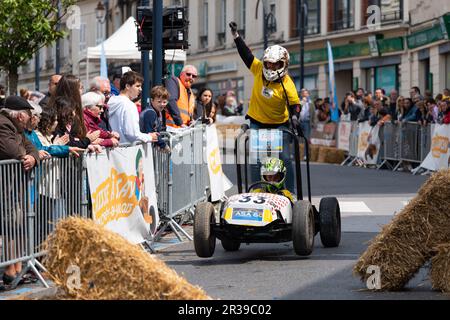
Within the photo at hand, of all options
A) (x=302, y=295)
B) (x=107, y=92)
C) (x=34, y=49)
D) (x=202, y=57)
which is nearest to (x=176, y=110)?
(x=107, y=92)

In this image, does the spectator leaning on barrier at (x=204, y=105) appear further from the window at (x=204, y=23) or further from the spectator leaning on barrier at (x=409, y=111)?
the window at (x=204, y=23)

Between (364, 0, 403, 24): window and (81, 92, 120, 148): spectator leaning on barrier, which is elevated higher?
(364, 0, 403, 24): window

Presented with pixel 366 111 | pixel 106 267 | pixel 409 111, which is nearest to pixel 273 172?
pixel 106 267

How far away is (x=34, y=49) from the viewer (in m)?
29.6

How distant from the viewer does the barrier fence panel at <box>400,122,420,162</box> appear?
1079 inches

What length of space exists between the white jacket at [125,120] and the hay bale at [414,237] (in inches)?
165

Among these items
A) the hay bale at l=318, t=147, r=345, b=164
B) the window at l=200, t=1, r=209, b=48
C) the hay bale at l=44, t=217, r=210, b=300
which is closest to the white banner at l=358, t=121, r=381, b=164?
the hay bale at l=318, t=147, r=345, b=164

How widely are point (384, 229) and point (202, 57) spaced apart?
50431mm

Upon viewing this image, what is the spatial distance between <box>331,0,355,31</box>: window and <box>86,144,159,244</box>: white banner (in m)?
37.2

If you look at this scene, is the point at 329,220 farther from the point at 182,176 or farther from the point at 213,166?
the point at 213,166

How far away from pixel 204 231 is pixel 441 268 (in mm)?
2865

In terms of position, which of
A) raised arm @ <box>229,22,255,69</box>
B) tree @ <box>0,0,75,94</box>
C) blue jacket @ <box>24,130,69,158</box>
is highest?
tree @ <box>0,0,75,94</box>

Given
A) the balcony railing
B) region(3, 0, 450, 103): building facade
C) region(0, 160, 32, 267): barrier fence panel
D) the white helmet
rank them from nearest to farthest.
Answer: region(0, 160, 32, 267): barrier fence panel, the white helmet, region(3, 0, 450, 103): building facade, the balcony railing

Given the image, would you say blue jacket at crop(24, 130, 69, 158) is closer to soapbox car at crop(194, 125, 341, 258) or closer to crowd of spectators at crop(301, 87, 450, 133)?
soapbox car at crop(194, 125, 341, 258)
